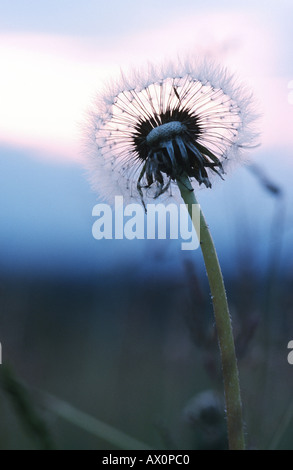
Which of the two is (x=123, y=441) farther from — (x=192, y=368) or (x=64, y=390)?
(x=64, y=390)

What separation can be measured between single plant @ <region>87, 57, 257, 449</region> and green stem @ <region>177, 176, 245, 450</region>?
167 mm

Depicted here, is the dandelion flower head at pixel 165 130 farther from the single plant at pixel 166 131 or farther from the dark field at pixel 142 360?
the dark field at pixel 142 360

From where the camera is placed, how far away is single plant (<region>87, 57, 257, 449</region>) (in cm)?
195

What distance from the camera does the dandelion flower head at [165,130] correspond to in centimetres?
195

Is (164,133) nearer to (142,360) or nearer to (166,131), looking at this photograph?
(166,131)

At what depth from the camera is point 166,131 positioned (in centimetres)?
195

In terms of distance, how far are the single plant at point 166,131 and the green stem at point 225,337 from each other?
167 millimetres

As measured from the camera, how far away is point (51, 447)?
117 centimetres

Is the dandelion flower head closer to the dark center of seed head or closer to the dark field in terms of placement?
the dark center of seed head

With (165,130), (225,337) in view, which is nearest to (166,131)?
(165,130)

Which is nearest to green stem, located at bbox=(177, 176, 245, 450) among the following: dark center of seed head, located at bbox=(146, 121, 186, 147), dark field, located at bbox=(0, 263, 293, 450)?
dark field, located at bbox=(0, 263, 293, 450)

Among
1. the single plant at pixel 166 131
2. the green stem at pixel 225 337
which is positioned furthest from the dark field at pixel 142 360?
the single plant at pixel 166 131

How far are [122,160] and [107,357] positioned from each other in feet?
6.61

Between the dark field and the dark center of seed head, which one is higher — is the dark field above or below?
below
